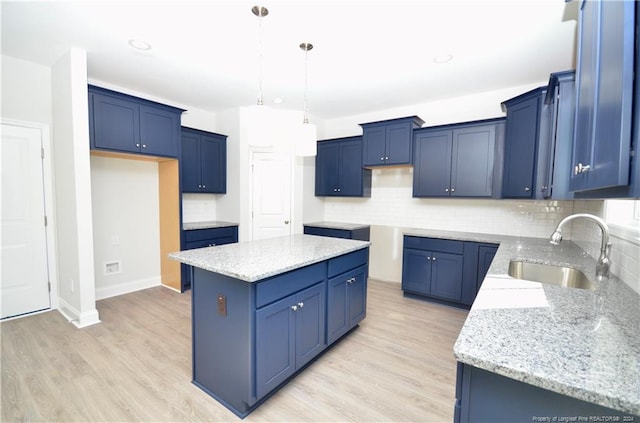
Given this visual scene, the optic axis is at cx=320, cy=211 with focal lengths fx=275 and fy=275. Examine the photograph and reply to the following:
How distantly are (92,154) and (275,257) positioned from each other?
2.95 meters

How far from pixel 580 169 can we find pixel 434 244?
2476 mm

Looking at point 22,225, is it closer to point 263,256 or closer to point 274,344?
point 263,256

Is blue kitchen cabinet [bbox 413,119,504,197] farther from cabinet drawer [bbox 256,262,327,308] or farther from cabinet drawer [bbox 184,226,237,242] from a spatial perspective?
cabinet drawer [bbox 184,226,237,242]

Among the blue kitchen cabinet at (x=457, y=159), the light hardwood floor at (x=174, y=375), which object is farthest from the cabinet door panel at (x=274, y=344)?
the blue kitchen cabinet at (x=457, y=159)

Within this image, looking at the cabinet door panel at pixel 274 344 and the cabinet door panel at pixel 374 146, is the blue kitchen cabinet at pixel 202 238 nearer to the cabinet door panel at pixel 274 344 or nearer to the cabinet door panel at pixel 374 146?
the cabinet door panel at pixel 374 146

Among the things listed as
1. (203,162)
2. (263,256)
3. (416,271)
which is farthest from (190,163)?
(416,271)

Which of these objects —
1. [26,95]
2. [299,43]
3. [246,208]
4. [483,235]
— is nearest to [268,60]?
[299,43]

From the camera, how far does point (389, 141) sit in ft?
13.4

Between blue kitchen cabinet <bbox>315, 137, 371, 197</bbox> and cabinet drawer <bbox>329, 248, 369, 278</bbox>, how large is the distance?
73.5 inches

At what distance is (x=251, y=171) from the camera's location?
14.5 feet

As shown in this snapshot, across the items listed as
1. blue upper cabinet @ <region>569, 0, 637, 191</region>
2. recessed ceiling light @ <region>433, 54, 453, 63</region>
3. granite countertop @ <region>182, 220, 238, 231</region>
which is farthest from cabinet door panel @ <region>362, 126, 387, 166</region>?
blue upper cabinet @ <region>569, 0, 637, 191</region>

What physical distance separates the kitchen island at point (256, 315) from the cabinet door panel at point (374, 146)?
2.21 metres

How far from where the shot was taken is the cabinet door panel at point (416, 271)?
12.0 feet

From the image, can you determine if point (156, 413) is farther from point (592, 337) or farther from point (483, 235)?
point (483, 235)
